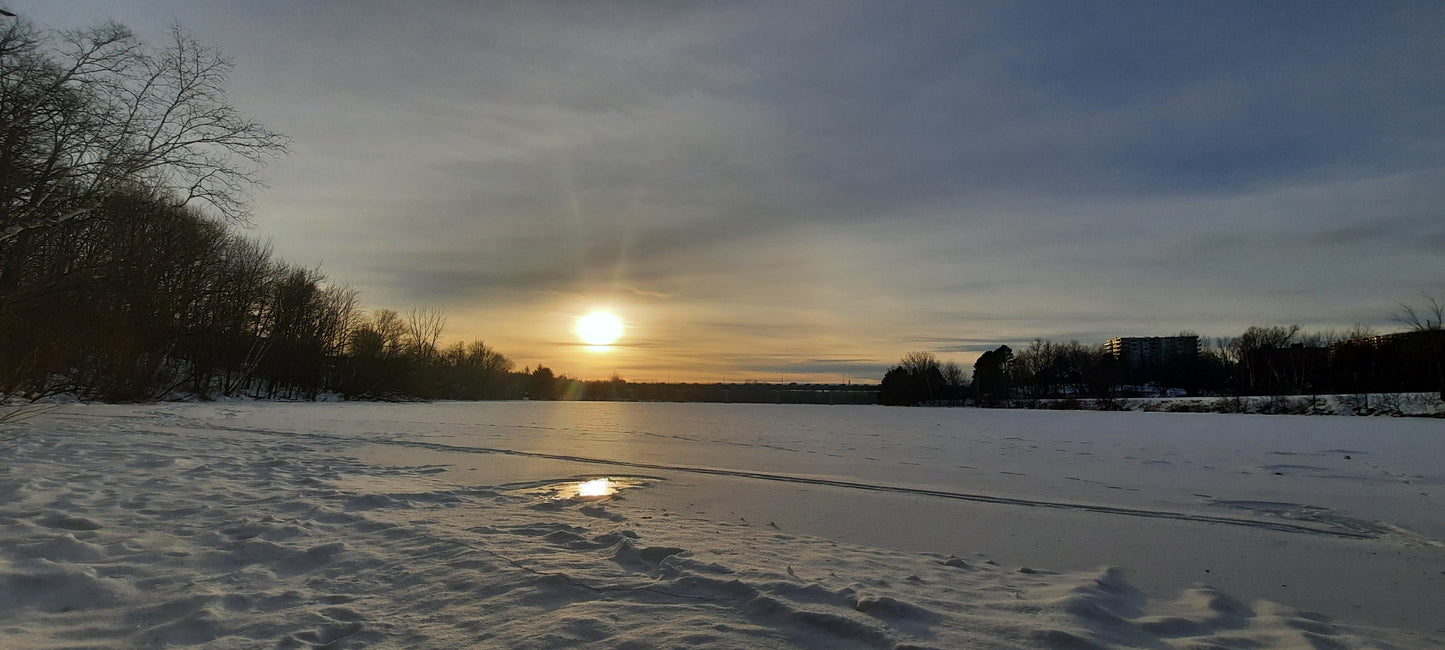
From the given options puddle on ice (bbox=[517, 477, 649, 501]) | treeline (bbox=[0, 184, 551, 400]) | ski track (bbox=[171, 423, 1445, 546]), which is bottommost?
ski track (bbox=[171, 423, 1445, 546])

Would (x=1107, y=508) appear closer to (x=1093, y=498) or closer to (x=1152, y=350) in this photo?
(x=1093, y=498)

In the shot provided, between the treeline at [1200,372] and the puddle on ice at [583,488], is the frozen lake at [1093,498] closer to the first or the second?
the puddle on ice at [583,488]

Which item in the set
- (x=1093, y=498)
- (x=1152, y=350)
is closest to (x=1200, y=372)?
(x=1152, y=350)

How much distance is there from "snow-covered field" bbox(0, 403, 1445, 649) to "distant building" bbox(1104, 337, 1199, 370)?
7942 centimetres

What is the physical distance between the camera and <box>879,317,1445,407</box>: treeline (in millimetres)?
42812

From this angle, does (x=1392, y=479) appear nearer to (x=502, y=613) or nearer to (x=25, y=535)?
(x=502, y=613)

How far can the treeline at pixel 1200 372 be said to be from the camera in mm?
42812

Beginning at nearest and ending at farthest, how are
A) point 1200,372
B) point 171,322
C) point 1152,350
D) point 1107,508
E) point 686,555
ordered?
point 686,555, point 1107,508, point 171,322, point 1200,372, point 1152,350

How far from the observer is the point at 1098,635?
2639mm

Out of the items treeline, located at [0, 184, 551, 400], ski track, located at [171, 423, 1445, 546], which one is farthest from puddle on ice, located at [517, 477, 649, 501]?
treeline, located at [0, 184, 551, 400]

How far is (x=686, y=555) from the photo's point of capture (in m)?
3.77

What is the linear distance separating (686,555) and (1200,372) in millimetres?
81315

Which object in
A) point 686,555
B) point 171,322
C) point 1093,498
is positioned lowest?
point 1093,498

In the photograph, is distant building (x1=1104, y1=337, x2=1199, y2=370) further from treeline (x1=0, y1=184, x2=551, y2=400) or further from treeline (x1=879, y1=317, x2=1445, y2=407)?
treeline (x1=0, y1=184, x2=551, y2=400)
